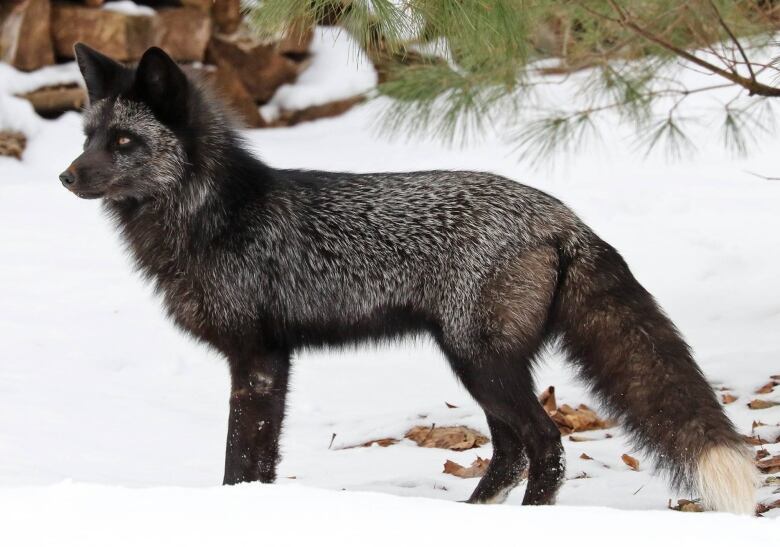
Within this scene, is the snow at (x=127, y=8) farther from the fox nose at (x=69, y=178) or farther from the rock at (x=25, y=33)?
the fox nose at (x=69, y=178)

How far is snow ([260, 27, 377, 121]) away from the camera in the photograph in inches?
516

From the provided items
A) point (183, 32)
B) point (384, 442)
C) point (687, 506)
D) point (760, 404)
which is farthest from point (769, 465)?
point (183, 32)

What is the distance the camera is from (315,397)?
706 cm

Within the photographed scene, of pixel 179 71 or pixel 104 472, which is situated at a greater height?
pixel 179 71

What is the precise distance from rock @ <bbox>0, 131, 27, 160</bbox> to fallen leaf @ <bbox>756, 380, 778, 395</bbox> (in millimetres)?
8006

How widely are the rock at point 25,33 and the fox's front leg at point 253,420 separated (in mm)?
7859

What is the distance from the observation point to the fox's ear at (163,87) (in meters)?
4.75

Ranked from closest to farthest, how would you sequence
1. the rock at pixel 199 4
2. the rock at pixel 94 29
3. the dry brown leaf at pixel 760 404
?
the dry brown leaf at pixel 760 404 → the rock at pixel 94 29 → the rock at pixel 199 4

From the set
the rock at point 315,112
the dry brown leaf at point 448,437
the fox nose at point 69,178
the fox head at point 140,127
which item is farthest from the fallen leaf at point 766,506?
the rock at point 315,112

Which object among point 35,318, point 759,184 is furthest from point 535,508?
point 759,184

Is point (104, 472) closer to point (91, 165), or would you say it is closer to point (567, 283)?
point (91, 165)

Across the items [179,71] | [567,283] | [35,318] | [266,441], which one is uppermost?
[179,71]

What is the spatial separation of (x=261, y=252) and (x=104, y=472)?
4.87 ft

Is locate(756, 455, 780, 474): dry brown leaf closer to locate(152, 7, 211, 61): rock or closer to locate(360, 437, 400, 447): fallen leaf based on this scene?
locate(360, 437, 400, 447): fallen leaf
